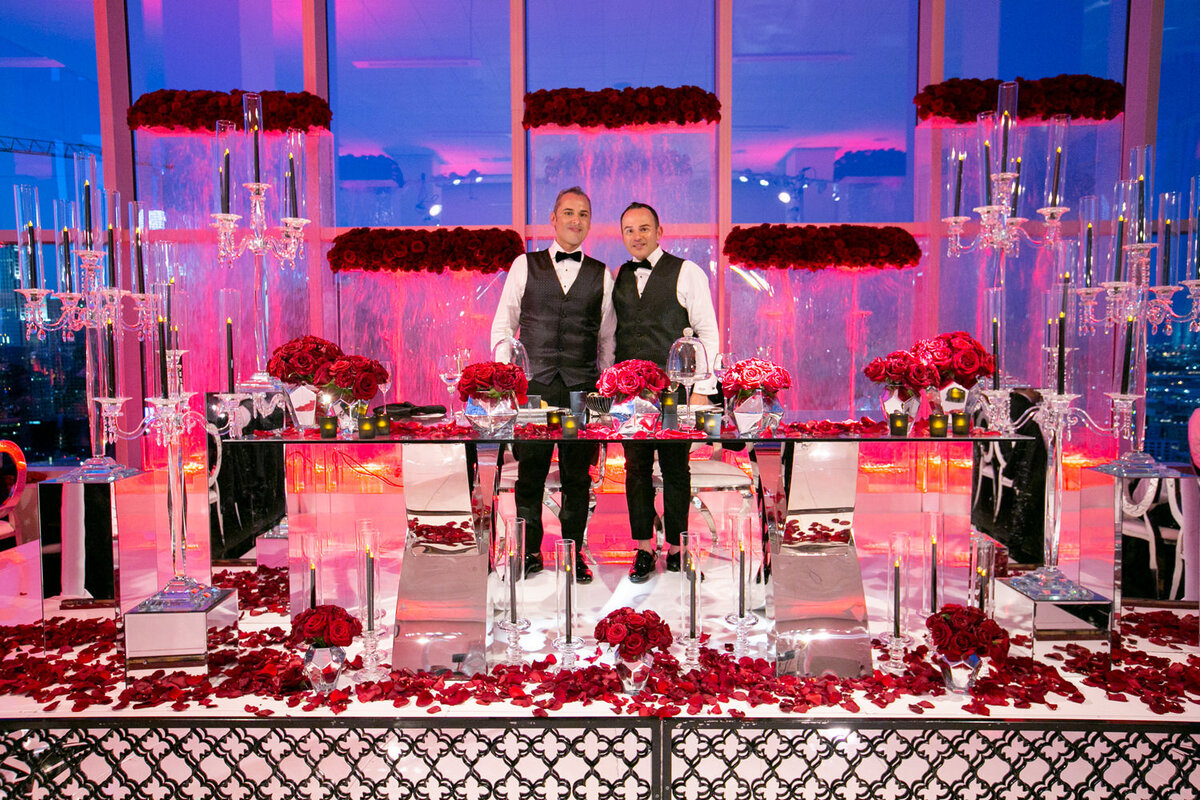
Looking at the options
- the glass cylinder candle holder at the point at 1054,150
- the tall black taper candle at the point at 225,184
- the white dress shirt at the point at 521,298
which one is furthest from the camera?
the white dress shirt at the point at 521,298

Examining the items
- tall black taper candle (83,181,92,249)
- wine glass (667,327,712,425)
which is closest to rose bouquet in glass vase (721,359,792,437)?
wine glass (667,327,712,425)

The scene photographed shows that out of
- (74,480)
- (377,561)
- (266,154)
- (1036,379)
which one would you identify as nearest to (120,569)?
(74,480)

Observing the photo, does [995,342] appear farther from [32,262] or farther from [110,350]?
[32,262]

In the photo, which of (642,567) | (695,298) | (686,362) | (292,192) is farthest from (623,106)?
(642,567)

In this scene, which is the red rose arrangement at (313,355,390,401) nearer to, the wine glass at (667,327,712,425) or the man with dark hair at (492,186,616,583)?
the wine glass at (667,327,712,425)

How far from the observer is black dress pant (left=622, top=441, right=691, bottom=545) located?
3.51 metres

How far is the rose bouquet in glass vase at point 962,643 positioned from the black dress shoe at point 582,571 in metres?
1.56

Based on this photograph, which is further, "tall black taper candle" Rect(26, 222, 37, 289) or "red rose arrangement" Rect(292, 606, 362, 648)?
"tall black taper candle" Rect(26, 222, 37, 289)

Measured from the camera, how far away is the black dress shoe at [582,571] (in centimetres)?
354

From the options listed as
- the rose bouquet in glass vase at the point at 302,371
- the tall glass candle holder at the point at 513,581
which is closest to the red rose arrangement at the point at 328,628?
the tall glass candle holder at the point at 513,581

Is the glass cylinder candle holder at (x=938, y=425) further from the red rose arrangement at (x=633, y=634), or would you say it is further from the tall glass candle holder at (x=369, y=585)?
the tall glass candle holder at (x=369, y=585)

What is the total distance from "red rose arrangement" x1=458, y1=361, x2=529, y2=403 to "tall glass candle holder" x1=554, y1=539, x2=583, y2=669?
21.1 inches

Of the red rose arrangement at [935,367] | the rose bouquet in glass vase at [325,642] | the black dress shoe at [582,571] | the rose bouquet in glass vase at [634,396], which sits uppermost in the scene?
the red rose arrangement at [935,367]

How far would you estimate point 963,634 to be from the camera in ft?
7.74
